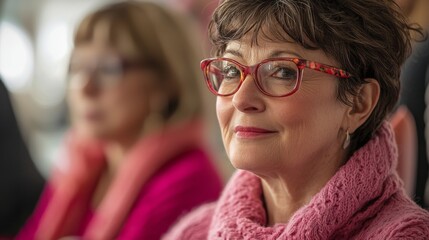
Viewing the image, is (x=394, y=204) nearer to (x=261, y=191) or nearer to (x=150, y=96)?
(x=261, y=191)

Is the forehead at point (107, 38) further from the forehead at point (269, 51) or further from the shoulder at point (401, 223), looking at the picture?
the shoulder at point (401, 223)

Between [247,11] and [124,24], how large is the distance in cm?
105

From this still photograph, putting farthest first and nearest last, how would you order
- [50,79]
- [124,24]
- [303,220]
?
[50,79] < [124,24] < [303,220]

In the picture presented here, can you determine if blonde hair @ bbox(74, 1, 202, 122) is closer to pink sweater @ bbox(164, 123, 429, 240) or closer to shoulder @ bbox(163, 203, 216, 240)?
shoulder @ bbox(163, 203, 216, 240)

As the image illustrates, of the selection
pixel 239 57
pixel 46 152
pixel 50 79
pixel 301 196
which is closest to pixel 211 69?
pixel 239 57

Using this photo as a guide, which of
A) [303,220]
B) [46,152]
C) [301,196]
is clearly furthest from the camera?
[46,152]

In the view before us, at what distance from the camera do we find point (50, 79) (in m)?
4.82

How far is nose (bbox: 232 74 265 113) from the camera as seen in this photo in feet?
4.09

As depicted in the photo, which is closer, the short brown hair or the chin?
the short brown hair

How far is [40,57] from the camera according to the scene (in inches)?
189

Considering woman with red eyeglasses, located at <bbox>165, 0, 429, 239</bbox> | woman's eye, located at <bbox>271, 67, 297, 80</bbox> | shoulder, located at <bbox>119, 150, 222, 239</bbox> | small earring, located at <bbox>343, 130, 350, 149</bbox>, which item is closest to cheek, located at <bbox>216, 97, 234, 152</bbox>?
woman with red eyeglasses, located at <bbox>165, 0, 429, 239</bbox>

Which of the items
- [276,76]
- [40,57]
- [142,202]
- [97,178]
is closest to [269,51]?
[276,76]

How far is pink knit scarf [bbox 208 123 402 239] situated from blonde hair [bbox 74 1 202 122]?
3.17 feet

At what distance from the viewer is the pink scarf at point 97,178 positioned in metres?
2.22
